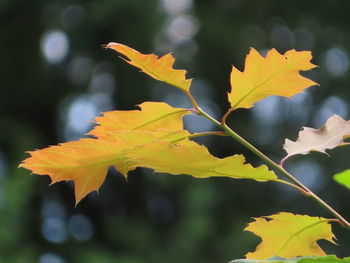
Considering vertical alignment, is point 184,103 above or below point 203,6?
below

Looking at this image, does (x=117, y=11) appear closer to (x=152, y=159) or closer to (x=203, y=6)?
(x=203, y=6)

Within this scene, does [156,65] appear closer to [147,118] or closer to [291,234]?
[147,118]

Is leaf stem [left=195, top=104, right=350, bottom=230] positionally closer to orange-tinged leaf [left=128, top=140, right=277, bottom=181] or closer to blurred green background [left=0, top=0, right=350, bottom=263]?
orange-tinged leaf [left=128, top=140, right=277, bottom=181]

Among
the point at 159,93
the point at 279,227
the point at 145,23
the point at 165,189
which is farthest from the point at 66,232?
the point at 279,227

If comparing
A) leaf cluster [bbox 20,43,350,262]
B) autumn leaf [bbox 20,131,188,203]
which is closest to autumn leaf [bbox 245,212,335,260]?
leaf cluster [bbox 20,43,350,262]

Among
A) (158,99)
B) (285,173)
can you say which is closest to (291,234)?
(285,173)
